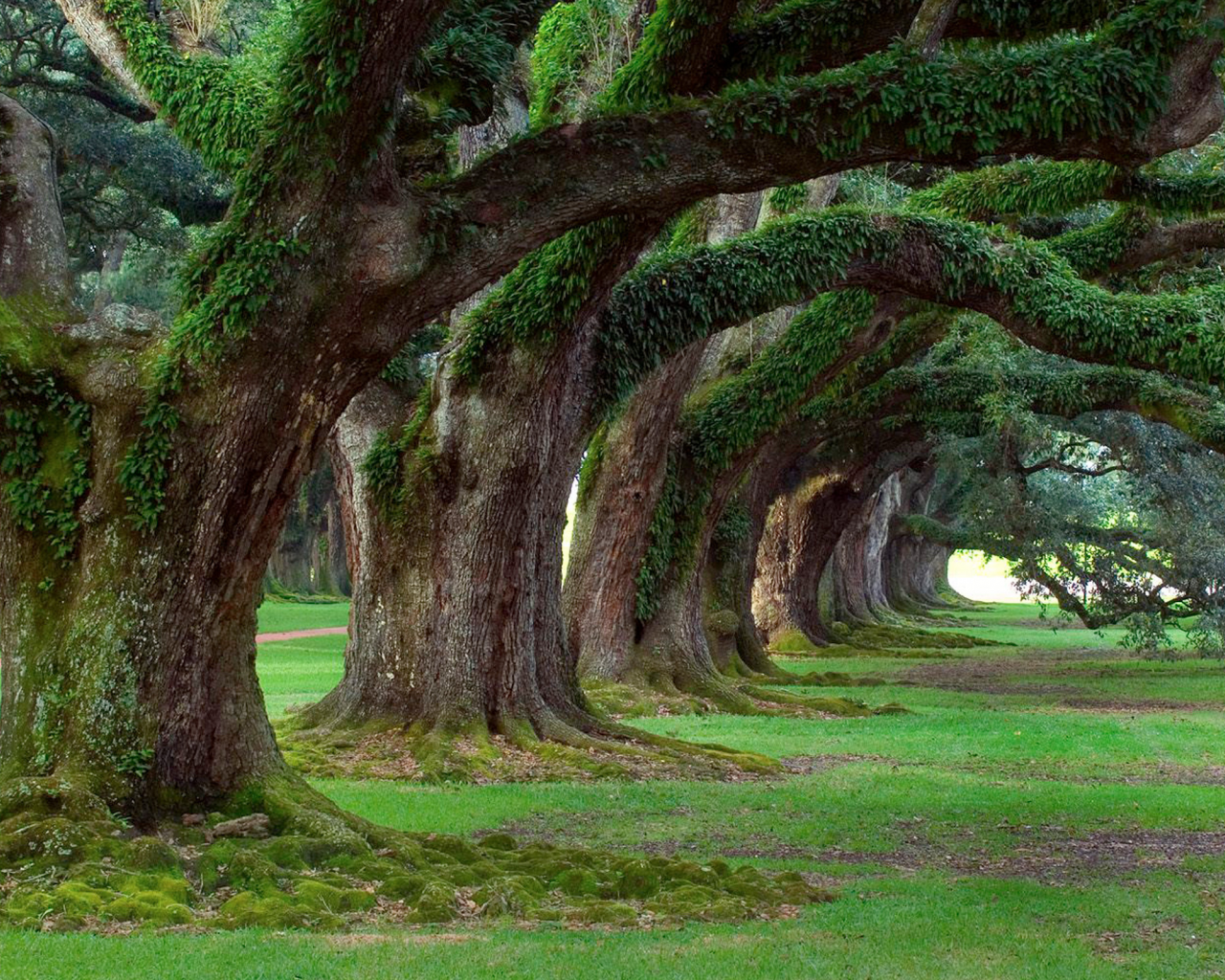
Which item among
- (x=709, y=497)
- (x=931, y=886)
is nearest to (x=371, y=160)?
(x=931, y=886)

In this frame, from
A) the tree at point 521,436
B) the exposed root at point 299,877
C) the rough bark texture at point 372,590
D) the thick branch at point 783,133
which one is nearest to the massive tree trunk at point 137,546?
the exposed root at point 299,877

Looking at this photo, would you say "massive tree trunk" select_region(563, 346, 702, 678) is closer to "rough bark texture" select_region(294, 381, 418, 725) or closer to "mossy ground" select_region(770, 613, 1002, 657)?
"rough bark texture" select_region(294, 381, 418, 725)

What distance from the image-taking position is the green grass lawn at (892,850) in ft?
20.3

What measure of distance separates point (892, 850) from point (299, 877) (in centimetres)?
403

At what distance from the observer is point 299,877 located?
748 centimetres

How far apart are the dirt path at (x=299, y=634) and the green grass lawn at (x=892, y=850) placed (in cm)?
1266

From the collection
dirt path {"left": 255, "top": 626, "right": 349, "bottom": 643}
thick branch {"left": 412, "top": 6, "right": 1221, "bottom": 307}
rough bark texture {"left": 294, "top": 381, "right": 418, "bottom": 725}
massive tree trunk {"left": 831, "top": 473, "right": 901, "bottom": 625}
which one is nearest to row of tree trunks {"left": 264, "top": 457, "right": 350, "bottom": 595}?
dirt path {"left": 255, "top": 626, "right": 349, "bottom": 643}

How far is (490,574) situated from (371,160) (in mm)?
5658

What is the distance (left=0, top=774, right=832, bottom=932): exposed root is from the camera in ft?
22.1

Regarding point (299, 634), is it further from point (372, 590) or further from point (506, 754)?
point (506, 754)

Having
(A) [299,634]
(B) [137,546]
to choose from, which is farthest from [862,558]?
(B) [137,546]

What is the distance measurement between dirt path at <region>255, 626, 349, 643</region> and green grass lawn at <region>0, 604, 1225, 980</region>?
1266 centimetres

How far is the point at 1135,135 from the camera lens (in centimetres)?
868

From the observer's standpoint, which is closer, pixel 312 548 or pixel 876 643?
pixel 876 643
